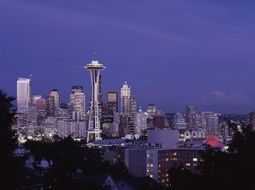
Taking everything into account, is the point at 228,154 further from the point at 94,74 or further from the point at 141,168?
the point at 94,74

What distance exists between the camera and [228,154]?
517 inches

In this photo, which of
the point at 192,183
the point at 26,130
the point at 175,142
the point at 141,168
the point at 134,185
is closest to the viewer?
the point at 192,183

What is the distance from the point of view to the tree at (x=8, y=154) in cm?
1171

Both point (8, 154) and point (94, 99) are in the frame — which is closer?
point (8, 154)

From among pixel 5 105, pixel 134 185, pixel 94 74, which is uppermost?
pixel 94 74

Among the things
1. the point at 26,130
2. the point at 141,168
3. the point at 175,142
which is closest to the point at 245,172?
the point at 141,168

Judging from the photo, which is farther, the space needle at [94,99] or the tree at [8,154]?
the space needle at [94,99]

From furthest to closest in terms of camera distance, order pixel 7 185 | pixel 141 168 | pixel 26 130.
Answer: pixel 26 130 < pixel 141 168 < pixel 7 185

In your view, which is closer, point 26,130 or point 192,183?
point 192,183

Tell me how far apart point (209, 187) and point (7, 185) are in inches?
148

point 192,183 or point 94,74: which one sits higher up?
point 94,74

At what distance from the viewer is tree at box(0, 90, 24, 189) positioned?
11711mm

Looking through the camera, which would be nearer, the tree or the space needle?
the tree

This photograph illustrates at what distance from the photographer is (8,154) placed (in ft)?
40.2
